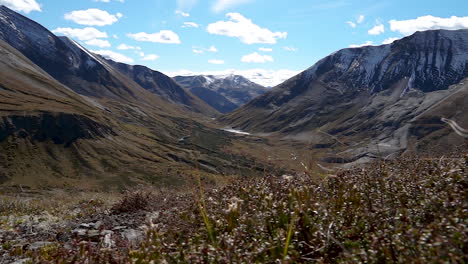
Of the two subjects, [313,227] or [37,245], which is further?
[37,245]

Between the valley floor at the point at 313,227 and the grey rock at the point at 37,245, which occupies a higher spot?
the valley floor at the point at 313,227

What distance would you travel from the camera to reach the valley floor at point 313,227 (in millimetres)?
3697

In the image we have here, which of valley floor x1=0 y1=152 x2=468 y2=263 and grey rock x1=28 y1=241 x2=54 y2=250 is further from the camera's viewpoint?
grey rock x1=28 y1=241 x2=54 y2=250

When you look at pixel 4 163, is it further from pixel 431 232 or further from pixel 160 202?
pixel 431 232

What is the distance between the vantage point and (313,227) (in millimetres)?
4793

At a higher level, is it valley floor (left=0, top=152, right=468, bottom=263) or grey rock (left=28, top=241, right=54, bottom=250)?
valley floor (left=0, top=152, right=468, bottom=263)

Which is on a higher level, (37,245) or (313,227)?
(313,227)

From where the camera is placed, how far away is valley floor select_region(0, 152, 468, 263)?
3.70m

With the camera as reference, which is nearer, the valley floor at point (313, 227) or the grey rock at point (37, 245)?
the valley floor at point (313, 227)

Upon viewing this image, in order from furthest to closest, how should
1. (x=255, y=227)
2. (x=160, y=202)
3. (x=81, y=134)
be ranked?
1. (x=81, y=134)
2. (x=160, y=202)
3. (x=255, y=227)

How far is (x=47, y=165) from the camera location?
107875 millimetres

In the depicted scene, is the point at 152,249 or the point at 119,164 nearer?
the point at 152,249

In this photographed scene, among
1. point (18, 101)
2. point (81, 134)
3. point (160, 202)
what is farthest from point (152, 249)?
point (18, 101)

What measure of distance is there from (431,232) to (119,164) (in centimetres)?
12221
